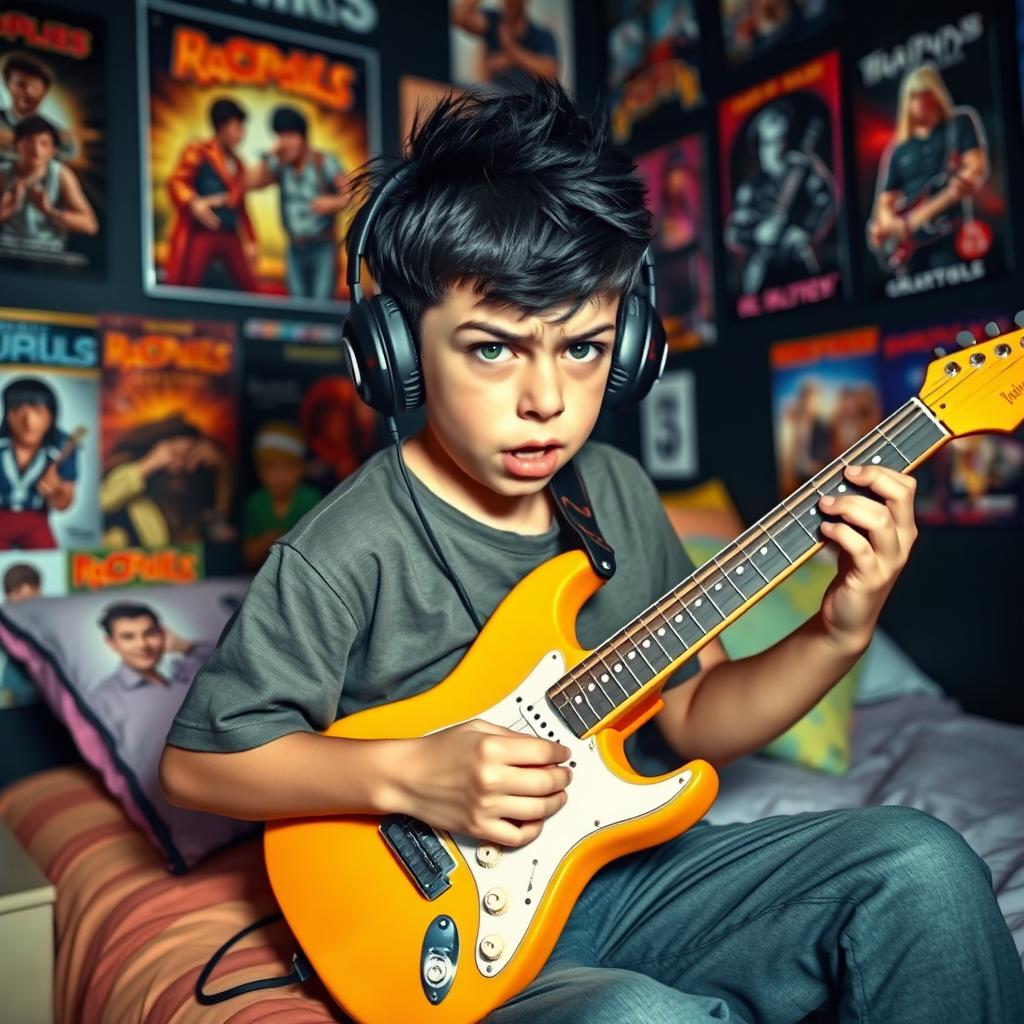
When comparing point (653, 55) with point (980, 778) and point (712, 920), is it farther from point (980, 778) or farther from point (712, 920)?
point (712, 920)

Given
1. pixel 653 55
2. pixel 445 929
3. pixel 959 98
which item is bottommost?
pixel 445 929

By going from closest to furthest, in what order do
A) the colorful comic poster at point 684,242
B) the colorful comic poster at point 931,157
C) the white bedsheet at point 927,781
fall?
the white bedsheet at point 927,781 < the colorful comic poster at point 931,157 < the colorful comic poster at point 684,242

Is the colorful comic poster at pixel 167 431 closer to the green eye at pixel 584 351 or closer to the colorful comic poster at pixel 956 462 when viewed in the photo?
the green eye at pixel 584 351

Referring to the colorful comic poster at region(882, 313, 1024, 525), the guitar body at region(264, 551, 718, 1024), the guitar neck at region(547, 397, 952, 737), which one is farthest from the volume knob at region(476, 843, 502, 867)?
the colorful comic poster at region(882, 313, 1024, 525)

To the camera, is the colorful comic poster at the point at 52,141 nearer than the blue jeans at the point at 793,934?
No

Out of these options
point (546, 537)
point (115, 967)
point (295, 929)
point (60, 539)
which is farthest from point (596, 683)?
point (60, 539)

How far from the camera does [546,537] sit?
963 millimetres

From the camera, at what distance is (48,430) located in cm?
157

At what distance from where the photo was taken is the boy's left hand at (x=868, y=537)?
30.9 inches

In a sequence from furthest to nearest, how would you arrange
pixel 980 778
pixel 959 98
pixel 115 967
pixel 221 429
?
pixel 221 429 < pixel 959 98 < pixel 980 778 < pixel 115 967

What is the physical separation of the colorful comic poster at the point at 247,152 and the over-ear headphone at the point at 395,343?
2.89 ft

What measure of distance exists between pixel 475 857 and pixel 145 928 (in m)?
0.44

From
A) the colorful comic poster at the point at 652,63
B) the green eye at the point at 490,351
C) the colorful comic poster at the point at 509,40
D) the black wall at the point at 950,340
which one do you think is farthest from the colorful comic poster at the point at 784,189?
the green eye at the point at 490,351

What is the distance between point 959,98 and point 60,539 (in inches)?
62.3
